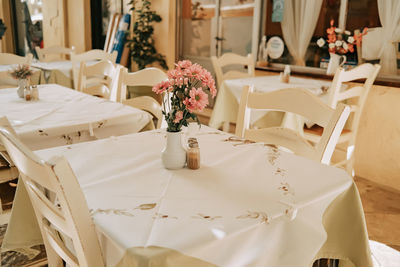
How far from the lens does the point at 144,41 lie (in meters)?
5.73

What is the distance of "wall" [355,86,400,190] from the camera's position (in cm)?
321

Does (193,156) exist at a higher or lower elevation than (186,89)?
lower

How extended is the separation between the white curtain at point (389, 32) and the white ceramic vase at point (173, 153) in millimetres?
2812

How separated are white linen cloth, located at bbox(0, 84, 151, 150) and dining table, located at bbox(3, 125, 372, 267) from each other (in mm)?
373

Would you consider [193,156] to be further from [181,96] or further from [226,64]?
[226,64]

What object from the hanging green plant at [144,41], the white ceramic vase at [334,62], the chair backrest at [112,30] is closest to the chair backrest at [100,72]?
the white ceramic vase at [334,62]

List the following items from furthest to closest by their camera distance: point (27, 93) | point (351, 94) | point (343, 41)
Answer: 1. point (343, 41)
2. point (351, 94)
3. point (27, 93)

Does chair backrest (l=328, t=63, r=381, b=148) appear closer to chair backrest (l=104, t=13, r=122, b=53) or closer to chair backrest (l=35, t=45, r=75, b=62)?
chair backrest (l=35, t=45, r=75, b=62)

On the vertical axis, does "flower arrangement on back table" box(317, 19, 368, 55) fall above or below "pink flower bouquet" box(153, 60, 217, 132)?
above

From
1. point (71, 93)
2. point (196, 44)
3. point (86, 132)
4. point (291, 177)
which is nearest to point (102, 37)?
point (196, 44)

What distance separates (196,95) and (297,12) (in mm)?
3376

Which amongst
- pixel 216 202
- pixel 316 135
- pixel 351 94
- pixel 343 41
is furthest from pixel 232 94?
pixel 216 202

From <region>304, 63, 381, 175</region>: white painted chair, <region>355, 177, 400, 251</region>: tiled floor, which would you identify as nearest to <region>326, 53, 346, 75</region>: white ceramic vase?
<region>304, 63, 381, 175</region>: white painted chair

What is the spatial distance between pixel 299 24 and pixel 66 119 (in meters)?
3.03
